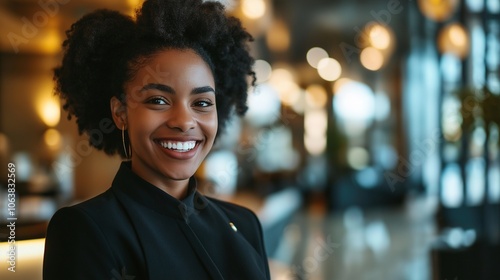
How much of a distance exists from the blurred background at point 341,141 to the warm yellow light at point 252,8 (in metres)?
0.01

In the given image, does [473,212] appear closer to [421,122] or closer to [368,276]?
[368,276]

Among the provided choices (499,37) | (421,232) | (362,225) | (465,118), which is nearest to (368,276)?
(465,118)

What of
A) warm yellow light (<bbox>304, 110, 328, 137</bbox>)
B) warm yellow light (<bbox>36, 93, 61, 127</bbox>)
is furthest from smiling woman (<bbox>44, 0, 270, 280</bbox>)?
warm yellow light (<bbox>304, 110, 328, 137</bbox>)

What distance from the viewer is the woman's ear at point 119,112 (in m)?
1.43

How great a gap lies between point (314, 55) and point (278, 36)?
115cm

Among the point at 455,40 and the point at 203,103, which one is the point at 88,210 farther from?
the point at 455,40

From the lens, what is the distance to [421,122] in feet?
54.1

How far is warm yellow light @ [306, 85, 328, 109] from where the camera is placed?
1577 centimetres

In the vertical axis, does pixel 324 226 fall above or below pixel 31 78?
below

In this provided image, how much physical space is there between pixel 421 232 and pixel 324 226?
1.74 metres

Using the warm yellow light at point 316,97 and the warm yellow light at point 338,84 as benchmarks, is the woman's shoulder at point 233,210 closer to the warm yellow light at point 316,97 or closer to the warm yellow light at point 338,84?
the warm yellow light at point 338,84

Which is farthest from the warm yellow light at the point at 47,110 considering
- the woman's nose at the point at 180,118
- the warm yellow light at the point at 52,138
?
the woman's nose at the point at 180,118

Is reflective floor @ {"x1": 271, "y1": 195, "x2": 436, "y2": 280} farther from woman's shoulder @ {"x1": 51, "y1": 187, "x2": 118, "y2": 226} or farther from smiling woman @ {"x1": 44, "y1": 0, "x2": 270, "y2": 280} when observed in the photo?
woman's shoulder @ {"x1": 51, "y1": 187, "x2": 118, "y2": 226}

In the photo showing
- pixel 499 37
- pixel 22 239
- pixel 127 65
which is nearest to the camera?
pixel 127 65
